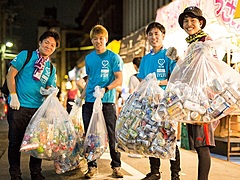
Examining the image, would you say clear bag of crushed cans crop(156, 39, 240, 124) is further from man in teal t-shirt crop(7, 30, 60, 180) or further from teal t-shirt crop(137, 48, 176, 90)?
man in teal t-shirt crop(7, 30, 60, 180)

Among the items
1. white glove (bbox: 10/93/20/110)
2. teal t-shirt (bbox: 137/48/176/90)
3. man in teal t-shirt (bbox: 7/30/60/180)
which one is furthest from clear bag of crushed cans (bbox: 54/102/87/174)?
teal t-shirt (bbox: 137/48/176/90)

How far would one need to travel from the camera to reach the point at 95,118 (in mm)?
4410

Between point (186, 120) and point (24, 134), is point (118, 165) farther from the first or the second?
point (186, 120)

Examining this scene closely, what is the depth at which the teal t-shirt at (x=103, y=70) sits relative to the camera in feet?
14.6

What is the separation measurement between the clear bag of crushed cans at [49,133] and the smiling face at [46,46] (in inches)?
20.0

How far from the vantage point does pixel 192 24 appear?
340cm

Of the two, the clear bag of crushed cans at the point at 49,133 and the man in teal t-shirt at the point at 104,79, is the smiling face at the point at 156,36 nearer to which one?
the man in teal t-shirt at the point at 104,79

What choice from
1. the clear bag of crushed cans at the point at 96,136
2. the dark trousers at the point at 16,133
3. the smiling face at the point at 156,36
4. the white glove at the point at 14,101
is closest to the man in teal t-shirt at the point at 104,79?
the clear bag of crushed cans at the point at 96,136

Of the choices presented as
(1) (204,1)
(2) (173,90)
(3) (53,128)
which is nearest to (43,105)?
(3) (53,128)

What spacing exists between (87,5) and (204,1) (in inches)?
1378

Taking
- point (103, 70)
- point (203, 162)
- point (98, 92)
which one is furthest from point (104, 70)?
point (203, 162)

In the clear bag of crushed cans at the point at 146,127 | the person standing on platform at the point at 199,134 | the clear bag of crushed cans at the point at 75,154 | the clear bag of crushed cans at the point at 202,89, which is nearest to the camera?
the clear bag of crushed cans at the point at 202,89

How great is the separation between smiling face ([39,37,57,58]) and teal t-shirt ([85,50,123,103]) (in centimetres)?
56

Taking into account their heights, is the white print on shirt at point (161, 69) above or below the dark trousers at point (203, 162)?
above
